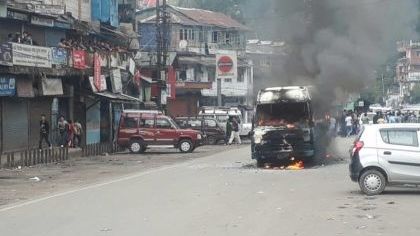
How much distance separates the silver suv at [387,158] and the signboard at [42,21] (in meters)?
19.7

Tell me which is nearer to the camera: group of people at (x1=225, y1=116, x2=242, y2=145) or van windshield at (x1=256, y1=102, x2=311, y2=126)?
van windshield at (x1=256, y1=102, x2=311, y2=126)

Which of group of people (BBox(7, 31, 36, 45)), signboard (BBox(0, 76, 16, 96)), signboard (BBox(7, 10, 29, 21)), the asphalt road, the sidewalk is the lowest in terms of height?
the sidewalk

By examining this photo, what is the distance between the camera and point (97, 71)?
3438cm

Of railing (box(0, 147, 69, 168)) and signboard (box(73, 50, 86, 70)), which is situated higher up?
signboard (box(73, 50, 86, 70))

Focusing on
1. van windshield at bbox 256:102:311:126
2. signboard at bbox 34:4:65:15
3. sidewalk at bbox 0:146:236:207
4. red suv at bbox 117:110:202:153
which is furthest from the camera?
red suv at bbox 117:110:202:153

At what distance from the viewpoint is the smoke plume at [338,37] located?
27797mm

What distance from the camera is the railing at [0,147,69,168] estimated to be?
24.2 meters

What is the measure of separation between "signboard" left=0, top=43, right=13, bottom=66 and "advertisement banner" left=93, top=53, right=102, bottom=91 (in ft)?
27.9

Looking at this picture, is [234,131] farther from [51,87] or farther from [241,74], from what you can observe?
[241,74]

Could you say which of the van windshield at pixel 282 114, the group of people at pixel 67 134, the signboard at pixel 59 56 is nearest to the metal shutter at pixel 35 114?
the group of people at pixel 67 134

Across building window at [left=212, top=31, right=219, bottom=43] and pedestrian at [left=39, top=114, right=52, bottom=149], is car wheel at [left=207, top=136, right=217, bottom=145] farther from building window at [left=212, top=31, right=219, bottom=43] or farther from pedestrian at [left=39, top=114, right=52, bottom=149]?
building window at [left=212, top=31, right=219, bottom=43]

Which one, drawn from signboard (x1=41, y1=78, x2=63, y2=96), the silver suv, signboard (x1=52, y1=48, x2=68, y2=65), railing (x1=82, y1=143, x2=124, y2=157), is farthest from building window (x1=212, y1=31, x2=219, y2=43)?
the silver suv

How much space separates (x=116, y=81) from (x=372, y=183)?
26137 millimetres

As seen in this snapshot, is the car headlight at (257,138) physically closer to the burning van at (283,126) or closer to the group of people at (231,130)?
the burning van at (283,126)
